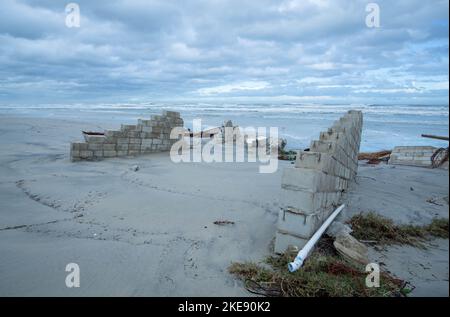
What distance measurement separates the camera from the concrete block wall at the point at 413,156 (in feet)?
40.8

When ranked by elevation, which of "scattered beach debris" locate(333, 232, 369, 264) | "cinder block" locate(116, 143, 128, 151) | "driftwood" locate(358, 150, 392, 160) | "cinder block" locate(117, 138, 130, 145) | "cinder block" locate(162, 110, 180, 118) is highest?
"cinder block" locate(162, 110, 180, 118)

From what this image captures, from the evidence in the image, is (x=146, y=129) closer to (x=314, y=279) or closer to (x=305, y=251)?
(x=305, y=251)

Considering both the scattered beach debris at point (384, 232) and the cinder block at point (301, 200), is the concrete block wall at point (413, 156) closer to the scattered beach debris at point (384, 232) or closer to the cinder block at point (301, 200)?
the scattered beach debris at point (384, 232)

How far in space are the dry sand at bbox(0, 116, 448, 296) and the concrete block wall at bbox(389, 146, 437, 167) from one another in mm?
2314

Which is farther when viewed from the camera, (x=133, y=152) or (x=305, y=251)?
(x=133, y=152)

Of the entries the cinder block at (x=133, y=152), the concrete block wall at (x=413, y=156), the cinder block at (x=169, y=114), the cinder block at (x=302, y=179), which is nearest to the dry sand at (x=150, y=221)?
the cinder block at (x=133, y=152)

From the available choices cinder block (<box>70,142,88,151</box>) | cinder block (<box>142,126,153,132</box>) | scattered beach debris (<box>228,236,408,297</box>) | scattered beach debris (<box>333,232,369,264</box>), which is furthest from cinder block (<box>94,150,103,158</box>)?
scattered beach debris (<box>333,232,369,264</box>)

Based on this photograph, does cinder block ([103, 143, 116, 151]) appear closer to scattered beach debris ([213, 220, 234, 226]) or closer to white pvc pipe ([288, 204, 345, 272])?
scattered beach debris ([213, 220, 234, 226])

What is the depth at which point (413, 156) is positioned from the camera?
12.8 meters

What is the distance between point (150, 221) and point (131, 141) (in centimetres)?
663

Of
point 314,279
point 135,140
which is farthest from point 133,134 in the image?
point 314,279

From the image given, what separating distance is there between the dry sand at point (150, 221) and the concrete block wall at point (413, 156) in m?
2.31

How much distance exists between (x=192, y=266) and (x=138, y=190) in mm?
3837

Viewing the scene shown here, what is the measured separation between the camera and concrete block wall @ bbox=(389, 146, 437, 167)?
12.4 meters
